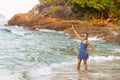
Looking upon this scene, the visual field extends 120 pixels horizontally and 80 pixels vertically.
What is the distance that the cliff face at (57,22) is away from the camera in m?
37.2

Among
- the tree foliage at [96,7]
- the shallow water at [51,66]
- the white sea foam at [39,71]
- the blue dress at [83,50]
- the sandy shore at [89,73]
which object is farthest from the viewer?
the tree foliage at [96,7]

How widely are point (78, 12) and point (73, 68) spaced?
34.2 meters

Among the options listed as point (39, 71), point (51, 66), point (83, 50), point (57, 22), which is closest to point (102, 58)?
point (51, 66)

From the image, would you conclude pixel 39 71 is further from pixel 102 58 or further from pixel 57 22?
pixel 57 22

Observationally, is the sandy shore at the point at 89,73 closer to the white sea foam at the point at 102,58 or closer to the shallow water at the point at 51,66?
the shallow water at the point at 51,66

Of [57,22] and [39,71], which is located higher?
[57,22]

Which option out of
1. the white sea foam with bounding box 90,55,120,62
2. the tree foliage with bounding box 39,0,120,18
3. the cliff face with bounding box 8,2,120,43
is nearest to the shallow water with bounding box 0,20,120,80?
the white sea foam with bounding box 90,55,120,62

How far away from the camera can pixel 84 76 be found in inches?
607

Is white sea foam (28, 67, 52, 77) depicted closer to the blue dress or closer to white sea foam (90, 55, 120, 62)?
the blue dress

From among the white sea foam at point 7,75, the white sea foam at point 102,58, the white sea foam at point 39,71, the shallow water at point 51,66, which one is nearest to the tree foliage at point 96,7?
the shallow water at point 51,66

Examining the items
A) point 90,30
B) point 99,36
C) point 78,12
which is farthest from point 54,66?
point 78,12

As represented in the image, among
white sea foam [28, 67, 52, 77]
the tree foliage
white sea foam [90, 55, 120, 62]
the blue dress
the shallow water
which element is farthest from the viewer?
the tree foliage

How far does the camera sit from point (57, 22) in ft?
159

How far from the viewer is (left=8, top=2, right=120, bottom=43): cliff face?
37.2 m
